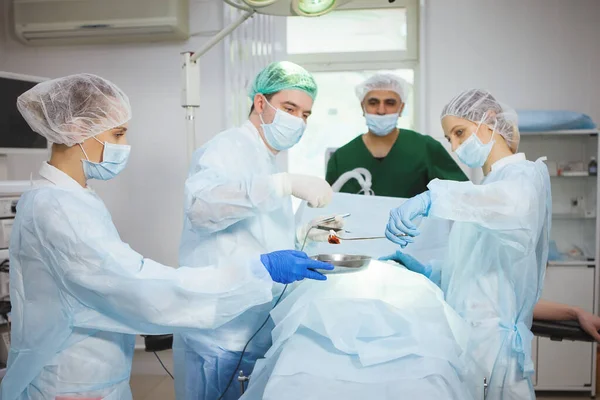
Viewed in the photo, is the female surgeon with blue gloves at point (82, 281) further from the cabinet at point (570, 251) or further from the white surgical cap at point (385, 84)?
the cabinet at point (570, 251)

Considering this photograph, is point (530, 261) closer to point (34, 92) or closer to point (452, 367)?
point (452, 367)

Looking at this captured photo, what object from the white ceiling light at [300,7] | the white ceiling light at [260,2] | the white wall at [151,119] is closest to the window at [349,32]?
the white wall at [151,119]

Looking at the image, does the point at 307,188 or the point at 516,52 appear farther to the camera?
the point at 516,52

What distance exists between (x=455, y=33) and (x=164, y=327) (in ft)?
10.5

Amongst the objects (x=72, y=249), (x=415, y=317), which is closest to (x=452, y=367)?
(x=415, y=317)

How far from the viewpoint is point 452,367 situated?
1.22 m

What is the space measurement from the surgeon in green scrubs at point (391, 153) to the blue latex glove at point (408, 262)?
0.79m

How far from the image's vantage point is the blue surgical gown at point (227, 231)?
5.13 feet

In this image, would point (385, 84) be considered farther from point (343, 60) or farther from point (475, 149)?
point (343, 60)

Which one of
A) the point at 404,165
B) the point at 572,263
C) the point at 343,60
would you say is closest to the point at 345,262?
the point at 404,165

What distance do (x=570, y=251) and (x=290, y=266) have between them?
9.47 feet

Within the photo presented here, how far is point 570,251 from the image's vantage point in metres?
3.60

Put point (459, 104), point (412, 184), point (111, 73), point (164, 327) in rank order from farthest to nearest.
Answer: point (111, 73), point (412, 184), point (459, 104), point (164, 327)

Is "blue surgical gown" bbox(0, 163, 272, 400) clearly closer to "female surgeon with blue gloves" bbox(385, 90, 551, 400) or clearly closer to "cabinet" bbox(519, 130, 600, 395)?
"female surgeon with blue gloves" bbox(385, 90, 551, 400)
